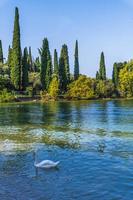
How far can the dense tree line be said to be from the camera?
12200 centimetres

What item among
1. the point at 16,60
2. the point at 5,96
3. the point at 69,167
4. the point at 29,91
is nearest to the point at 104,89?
the point at 29,91

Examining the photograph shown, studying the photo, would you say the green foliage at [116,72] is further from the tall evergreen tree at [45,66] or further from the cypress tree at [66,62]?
the tall evergreen tree at [45,66]

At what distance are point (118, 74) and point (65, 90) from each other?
3291cm

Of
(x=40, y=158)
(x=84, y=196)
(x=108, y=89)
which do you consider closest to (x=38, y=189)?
(x=84, y=196)

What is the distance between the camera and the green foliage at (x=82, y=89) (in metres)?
134

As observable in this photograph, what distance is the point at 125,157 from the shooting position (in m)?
26.9

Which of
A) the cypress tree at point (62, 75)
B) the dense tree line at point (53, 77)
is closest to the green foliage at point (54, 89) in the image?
the dense tree line at point (53, 77)

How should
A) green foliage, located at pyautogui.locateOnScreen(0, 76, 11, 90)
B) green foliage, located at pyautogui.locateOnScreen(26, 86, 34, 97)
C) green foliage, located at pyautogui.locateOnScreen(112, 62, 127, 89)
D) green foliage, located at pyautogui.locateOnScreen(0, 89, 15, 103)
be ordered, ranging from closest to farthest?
1. green foliage, located at pyautogui.locateOnScreen(0, 89, 15, 103)
2. green foliage, located at pyautogui.locateOnScreen(0, 76, 11, 90)
3. green foliage, located at pyautogui.locateOnScreen(26, 86, 34, 97)
4. green foliage, located at pyautogui.locateOnScreen(112, 62, 127, 89)

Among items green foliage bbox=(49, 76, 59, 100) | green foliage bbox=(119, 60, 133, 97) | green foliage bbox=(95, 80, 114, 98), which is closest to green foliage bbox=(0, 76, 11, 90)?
green foliage bbox=(49, 76, 59, 100)

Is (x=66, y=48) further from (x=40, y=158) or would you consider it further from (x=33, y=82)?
(x=40, y=158)

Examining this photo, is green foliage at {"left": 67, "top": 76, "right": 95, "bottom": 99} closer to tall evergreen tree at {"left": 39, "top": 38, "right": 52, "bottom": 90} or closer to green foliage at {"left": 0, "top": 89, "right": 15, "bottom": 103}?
tall evergreen tree at {"left": 39, "top": 38, "right": 52, "bottom": 90}

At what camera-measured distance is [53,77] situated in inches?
5340

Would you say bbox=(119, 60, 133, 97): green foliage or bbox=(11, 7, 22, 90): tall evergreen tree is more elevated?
bbox=(11, 7, 22, 90): tall evergreen tree

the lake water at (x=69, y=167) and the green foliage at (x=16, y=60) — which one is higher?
the green foliage at (x=16, y=60)
